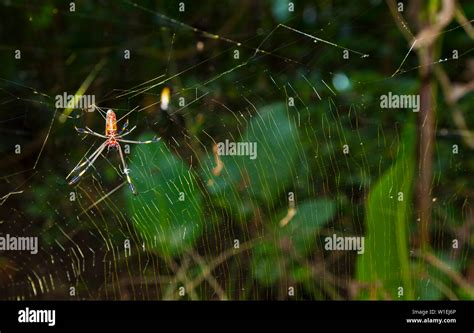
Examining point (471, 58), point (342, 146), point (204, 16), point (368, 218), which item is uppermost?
point (204, 16)

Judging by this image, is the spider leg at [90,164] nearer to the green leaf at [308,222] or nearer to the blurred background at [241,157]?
the blurred background at [241,157]

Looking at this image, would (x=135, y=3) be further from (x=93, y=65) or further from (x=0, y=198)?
(x=0, y=198)

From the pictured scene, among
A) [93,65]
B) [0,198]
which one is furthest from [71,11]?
[0,198]

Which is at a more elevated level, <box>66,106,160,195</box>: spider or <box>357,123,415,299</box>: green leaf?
<box>66,106,160,195</box>: spider

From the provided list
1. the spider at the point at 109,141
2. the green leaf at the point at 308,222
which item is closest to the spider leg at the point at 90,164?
the spider at the point at 109,141

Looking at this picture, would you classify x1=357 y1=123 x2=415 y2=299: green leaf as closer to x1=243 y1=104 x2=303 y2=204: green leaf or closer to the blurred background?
the blurred background

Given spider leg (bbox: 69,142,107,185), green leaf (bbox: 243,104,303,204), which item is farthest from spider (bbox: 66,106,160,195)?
green leaf (bbox: 243,104,303,204)

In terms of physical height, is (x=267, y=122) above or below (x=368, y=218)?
above
